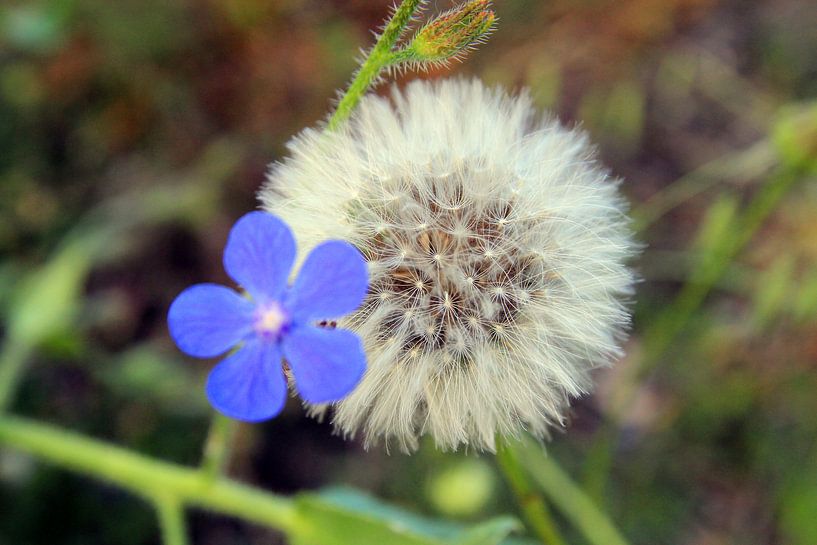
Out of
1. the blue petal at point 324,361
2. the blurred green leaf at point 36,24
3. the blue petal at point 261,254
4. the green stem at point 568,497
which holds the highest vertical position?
the blurred green leaf at point 36,24

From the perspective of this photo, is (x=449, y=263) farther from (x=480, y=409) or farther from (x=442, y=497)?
(x=442, y=497)

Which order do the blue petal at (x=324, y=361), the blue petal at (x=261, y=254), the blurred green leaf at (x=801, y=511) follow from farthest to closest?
the blurred green leaf at (x=801, y=511) < the blue petal at (x=261, y=254) < the blue petal at (x=324, y=361)

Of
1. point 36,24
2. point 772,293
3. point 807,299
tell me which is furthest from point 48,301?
point 807,299

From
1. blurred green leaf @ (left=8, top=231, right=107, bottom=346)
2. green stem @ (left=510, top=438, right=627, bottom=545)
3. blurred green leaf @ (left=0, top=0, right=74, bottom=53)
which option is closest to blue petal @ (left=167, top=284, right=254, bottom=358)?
green stem @ (left=510, top=438, right=627, bottom=545)

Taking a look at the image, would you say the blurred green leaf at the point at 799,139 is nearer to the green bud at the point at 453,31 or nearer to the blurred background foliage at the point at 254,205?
the blurred background foliage at the point at 254,205

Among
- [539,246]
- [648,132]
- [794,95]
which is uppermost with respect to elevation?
[794,95]

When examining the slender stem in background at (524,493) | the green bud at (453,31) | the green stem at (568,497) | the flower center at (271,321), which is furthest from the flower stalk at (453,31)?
the green stem at (568,497)

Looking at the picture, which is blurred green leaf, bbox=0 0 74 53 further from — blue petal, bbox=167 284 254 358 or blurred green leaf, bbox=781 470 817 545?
blurred green leaf, bbox=781 470 817 545

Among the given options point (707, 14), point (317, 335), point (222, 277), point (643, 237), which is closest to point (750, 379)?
point (643, 237)
